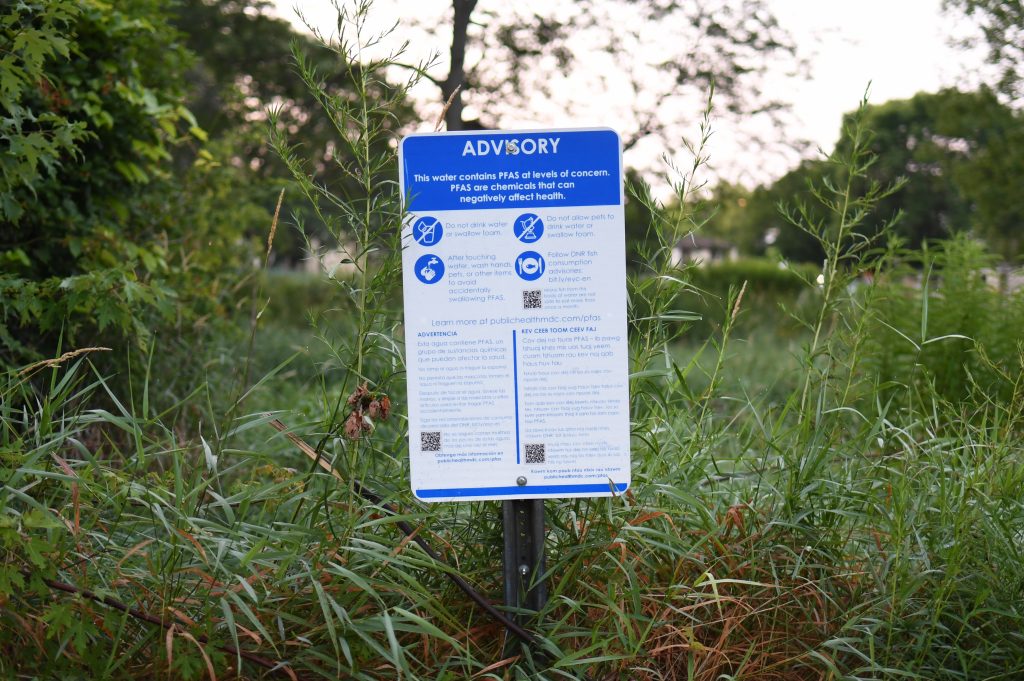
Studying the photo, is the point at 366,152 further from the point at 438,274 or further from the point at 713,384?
the point at 713,384

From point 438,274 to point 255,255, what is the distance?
4804 mm

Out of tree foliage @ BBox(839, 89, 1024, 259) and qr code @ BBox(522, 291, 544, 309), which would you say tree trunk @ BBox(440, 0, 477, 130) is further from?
tree foliage @ BBox(839, 89, 1024, 259)

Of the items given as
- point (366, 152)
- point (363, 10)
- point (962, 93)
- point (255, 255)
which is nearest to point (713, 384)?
point (366, 152)

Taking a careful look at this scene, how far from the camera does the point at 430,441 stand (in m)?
2.52

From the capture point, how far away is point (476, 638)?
2549mm

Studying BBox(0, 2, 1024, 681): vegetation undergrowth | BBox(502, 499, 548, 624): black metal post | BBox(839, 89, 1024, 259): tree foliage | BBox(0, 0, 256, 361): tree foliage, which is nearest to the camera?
BBox(0, 2, 1024, 681): vegetation undergrowth

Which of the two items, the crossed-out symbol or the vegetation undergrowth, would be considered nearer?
the vegetation undergrowth

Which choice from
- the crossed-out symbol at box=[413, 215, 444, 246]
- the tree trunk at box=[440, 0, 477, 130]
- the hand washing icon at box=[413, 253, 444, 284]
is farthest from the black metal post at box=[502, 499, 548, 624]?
the tree trunk at box=[440, 0, 477, 130]

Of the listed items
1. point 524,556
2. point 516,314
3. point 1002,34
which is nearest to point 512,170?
point 516,314

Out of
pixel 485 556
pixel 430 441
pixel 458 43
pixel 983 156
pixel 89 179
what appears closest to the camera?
pixel 430 441

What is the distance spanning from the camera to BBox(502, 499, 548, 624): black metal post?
8.27ft

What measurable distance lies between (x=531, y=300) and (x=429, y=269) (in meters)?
0.30

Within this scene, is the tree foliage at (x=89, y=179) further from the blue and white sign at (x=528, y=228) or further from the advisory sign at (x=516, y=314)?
the blue and white sign at (x=528, y=228)

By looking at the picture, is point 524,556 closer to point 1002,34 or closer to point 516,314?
point 516,314
